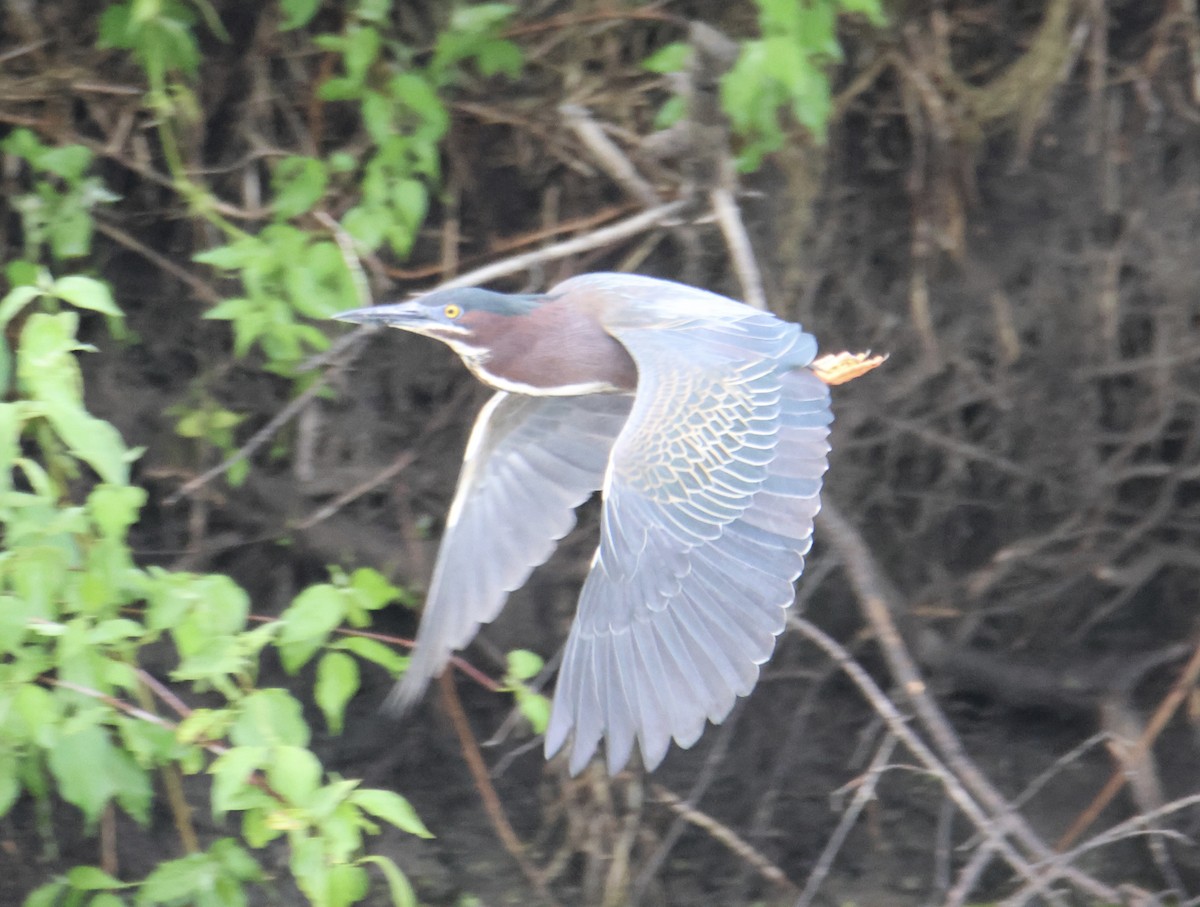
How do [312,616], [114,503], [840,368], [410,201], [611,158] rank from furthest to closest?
[410,201] < [611,158] < [840,368] < [312,616] < [114,503]

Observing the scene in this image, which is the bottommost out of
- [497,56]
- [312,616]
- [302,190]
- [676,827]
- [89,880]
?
[676,827]

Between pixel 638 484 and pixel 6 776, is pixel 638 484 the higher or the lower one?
the higher one

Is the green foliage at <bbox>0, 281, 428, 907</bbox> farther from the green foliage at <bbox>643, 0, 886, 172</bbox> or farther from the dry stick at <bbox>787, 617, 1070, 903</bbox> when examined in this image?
the green foliage at <bbox>643, 0, 886, 172</bbox>

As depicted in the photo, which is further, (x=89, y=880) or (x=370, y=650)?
(x=89, y=880)

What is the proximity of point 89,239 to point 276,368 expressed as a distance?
587mm

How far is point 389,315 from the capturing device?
2.51m

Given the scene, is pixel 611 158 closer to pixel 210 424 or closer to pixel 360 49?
pixel 360 49

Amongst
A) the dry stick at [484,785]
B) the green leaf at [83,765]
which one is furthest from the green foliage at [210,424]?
the green leaf at [83,765]

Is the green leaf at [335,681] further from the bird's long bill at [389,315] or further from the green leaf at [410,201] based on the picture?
the green leaf at [410,201]

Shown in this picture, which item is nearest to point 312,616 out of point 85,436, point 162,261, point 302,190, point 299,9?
point 85,436

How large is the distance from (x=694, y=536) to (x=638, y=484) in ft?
0.39

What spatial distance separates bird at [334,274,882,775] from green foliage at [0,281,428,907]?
265 mm

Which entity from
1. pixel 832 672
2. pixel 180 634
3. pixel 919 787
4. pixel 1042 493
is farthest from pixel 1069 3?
pixel 180 634

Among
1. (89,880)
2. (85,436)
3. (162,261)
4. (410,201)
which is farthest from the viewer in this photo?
(162,261)
